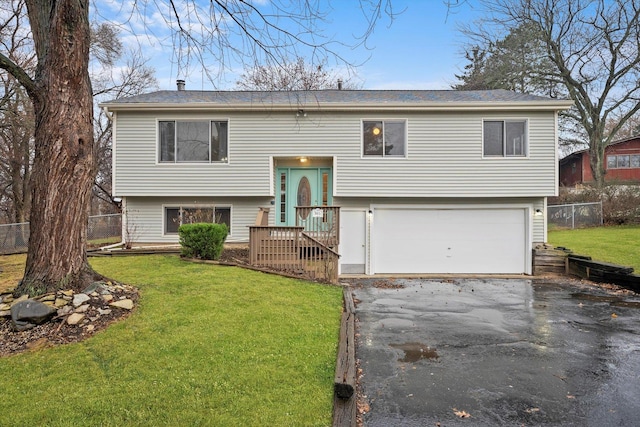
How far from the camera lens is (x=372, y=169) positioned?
11344mm

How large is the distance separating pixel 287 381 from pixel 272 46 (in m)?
3.74

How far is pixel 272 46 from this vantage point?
4.34 metres

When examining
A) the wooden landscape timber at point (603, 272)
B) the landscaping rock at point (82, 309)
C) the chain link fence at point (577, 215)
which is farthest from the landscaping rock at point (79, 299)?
the chain link fence at point (577, 215)

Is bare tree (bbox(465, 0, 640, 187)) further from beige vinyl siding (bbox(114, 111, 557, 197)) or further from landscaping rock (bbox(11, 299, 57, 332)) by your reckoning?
landscaping rock (bbox(11, 299, 57, 332))

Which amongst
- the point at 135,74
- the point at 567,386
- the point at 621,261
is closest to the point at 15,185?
the point at 135,74

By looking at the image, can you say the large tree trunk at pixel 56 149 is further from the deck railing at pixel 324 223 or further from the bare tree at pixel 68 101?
the deck railing at pixel 324 223

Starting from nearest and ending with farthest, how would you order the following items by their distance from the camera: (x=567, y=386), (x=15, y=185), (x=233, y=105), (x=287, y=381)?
1. (x=287, y=381)
2. (x=567, y=386)
3. (x=233, y=105)
4. (x=15, y=185)

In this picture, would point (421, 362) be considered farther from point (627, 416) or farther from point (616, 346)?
point (616, 346)

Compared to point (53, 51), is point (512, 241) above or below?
below

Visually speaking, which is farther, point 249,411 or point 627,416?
point 627,416

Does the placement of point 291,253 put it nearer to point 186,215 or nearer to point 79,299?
point 186,215

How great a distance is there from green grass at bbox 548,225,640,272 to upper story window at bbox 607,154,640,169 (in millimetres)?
14437

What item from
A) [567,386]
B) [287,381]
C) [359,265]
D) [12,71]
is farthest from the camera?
[359,265]

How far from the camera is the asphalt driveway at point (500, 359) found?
3297 mm
